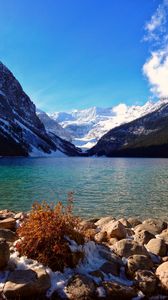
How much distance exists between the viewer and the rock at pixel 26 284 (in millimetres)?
10633

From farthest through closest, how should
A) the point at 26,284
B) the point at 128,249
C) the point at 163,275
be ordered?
the point at 128,249, the point at 163,275, the point at 26,284

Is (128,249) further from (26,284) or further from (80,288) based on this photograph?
(26,284)

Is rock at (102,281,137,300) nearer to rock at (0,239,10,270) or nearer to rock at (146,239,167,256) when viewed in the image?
rock at (0,239,10,270)

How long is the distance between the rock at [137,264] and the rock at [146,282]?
418 millimetres

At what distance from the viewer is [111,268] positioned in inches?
501

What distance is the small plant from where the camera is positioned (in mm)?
12078

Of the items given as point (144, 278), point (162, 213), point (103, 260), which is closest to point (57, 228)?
point (103, 260)

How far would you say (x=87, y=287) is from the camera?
11.2 metres

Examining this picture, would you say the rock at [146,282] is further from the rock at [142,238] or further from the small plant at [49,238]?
the rock at [142,238]

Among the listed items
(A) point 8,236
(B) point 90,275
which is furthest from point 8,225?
(B) point 90,275

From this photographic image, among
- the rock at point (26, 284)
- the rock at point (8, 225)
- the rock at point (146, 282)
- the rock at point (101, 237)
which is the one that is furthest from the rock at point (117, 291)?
the rock at point (8, 225)

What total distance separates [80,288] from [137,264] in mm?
2798

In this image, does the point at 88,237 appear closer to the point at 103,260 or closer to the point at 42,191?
the point at 103,260

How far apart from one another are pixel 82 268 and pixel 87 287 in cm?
126
